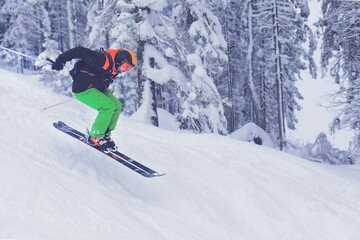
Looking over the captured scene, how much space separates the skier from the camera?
5.43m

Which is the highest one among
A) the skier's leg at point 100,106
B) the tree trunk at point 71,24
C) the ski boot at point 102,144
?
the tree trunk at point 71,24

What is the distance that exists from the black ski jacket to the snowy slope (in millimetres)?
1270

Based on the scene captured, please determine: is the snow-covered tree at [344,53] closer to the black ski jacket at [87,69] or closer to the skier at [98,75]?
the skier at [98,75]

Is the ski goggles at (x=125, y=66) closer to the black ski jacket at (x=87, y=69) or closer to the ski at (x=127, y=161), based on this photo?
the black ski jacket at (x=87, y=69)

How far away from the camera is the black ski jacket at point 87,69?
5414 millimetres

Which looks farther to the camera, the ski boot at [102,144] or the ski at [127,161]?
the ski boot at [102,144]

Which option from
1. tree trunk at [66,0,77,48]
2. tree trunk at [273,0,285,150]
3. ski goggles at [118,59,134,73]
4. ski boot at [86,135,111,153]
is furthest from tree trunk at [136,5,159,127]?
tree trunk at [66,0,77,48]

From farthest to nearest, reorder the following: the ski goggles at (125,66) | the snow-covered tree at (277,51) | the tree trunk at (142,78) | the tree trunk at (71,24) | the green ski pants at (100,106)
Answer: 1. the tree trunk at (71,24)
2. the snow-covered tree at (277,51)
3. the tree trunk at (142,78)
4. the green ski pants at (100,106)
5. the ski goggles at (125,66)

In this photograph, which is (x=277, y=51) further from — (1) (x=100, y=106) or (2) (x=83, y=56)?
→ (2) (x=83, y=56)

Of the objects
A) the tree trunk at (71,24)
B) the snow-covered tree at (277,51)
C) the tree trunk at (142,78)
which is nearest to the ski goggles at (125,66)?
the tree trunk at (142,78)

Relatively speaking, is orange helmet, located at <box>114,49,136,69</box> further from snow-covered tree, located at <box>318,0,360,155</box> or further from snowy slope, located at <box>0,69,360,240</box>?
snow-covered tree, located at <box>318,0,360,155</box>

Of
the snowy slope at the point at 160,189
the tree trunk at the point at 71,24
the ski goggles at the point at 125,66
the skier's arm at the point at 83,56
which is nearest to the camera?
the snowy slope at the point at 160,189

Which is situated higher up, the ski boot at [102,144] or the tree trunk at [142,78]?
the tree trunk at [142,78]

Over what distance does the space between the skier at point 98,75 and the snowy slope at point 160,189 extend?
64cm
